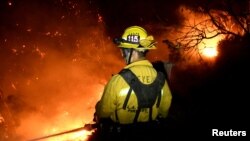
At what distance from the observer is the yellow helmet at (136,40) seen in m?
4.64

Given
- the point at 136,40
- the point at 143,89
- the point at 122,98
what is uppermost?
the point at 136,40

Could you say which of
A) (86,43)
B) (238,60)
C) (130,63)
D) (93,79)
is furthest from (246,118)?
(86,43)

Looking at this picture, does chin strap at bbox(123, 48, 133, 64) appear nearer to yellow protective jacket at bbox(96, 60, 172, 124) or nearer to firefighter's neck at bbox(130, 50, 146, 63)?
firefighter's neck at bbox(130, 50, 146, 63)

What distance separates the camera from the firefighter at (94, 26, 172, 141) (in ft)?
14.2

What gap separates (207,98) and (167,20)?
31.1 feet

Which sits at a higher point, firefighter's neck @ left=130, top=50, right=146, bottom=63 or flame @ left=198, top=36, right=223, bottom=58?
flame @ left=198, top=36, right=223, bottom=58

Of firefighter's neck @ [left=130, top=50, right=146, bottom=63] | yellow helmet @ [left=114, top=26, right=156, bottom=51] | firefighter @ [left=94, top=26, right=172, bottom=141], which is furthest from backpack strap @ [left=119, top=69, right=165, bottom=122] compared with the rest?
yellow helmet @ [left=114, top=26, right=156, bottom=51]

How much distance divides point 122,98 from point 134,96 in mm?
181

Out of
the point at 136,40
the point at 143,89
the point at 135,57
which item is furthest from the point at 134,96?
the point at 136,40

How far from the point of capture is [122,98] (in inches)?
170

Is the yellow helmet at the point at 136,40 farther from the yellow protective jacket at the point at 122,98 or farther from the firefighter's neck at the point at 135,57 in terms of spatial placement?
the yellow protective jacket at the point at 122,98

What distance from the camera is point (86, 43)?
21.5m

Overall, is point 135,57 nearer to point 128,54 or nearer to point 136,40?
point 128,54

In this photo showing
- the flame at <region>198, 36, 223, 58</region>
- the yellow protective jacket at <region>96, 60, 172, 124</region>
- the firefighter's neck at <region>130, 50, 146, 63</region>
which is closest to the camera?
the yellow protective jacket at <region>96, 60, 172, 124</region>
